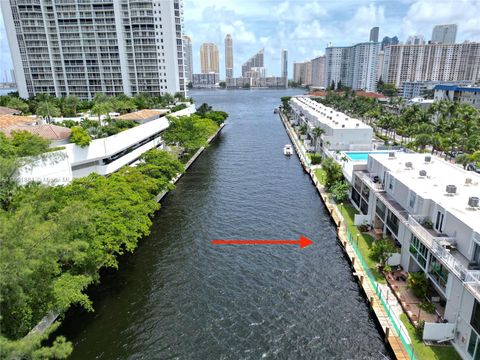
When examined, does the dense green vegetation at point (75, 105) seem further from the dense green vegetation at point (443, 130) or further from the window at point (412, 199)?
the dense green vegetation at point (443, 130)

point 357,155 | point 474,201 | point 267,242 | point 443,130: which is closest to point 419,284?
point 474,201

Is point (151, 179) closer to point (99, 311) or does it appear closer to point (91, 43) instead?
point (99, 311)

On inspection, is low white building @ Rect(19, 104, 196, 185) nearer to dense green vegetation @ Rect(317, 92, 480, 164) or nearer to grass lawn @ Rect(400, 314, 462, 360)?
grass lawn @ Rect(400, 314, 462, 360)

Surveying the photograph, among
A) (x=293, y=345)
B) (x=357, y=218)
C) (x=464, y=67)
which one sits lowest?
(x=293, y=345)

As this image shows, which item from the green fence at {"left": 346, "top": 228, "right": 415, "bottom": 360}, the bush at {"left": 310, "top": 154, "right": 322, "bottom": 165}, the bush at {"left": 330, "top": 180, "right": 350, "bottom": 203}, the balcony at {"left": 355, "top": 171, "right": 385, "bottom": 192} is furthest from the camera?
the bush at {"left": 310, "top": 154, "right": 322, "bottom": 165}

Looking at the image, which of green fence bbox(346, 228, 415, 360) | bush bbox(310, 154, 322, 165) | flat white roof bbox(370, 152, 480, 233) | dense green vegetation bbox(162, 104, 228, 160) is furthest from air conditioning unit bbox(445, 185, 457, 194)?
dense green vegetation bbox(162, 104, 228, 160)

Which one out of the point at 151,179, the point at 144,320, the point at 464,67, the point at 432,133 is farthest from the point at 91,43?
the point at 464,67
